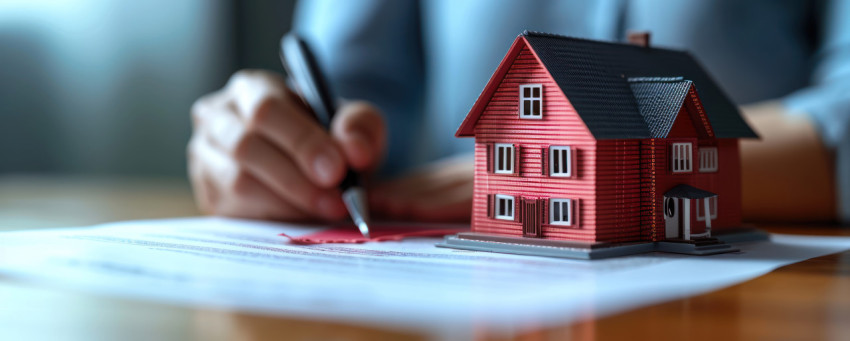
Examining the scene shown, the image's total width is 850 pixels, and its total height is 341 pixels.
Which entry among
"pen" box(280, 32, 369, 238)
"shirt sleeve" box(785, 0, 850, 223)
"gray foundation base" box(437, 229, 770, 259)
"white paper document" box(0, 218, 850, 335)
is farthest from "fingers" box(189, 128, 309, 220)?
"shirt sleeve" box(785, 0, 850, 223)

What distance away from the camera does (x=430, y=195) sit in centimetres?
151

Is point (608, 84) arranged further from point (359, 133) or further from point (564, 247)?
point (359, 133)

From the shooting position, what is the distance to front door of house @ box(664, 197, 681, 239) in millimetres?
997

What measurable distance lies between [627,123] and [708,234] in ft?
0.61

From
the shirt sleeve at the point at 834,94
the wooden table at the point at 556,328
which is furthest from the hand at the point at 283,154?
the shirt sleeve at the point at 834,94

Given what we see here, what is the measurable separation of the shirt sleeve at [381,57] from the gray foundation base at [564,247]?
1058 millimetres

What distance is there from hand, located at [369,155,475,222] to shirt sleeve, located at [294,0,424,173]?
44cm

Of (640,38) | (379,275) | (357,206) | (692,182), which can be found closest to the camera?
(379,275)

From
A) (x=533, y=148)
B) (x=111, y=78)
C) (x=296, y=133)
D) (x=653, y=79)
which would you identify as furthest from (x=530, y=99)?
(x=111, y=78)

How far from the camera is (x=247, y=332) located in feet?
1.77

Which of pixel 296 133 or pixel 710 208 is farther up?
pixel 296 133

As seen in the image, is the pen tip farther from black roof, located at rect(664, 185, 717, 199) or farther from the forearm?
the forearm

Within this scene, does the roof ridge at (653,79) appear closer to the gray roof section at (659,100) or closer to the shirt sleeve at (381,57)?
the gray roof section at (659,100)

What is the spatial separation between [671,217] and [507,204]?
203mm
